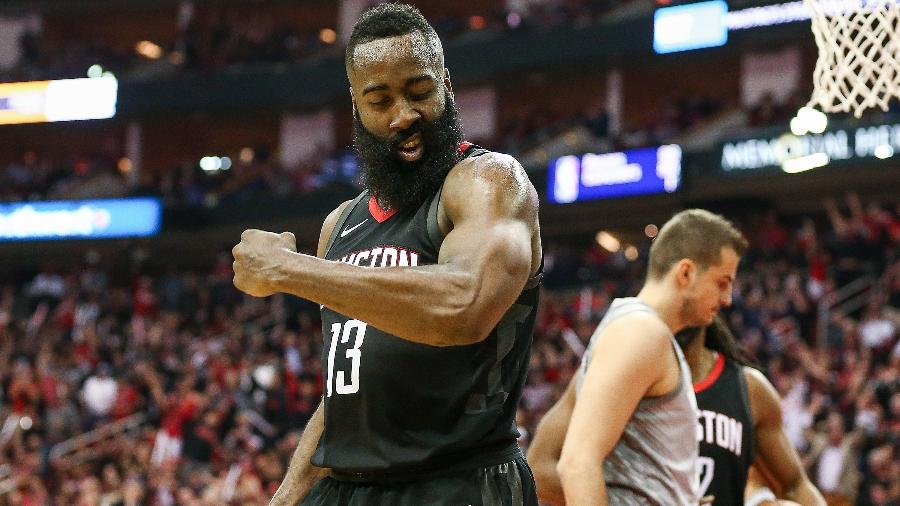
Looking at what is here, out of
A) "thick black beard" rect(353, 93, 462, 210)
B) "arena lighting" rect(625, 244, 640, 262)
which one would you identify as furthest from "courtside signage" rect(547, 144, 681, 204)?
"thick black beard" rect(353, 93, 462, 210)

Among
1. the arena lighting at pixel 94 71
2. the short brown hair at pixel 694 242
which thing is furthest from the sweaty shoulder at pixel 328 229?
the arena lighting at pixel 94 71

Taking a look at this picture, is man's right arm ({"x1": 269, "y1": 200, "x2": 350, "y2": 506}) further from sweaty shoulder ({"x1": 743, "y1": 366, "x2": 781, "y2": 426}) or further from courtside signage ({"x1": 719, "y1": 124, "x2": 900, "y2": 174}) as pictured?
courtside signage ({"x1": 719, "y1": 124, "x2": 900, "y2": 174})

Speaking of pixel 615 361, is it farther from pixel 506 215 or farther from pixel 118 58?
pixel 118 58

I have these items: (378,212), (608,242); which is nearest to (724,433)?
(378,212)

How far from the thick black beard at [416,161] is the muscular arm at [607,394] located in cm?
106

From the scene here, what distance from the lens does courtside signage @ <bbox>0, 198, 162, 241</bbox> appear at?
27.1 metres

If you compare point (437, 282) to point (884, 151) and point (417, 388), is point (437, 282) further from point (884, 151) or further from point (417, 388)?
point (884, 151)

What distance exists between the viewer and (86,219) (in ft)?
89.7

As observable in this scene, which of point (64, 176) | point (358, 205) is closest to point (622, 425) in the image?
point (358, 205)

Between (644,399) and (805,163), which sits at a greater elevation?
(805,163)

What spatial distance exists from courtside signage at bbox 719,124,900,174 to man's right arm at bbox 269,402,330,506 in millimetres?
16972

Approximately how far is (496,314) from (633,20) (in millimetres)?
22327

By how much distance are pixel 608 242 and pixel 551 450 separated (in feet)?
68.4

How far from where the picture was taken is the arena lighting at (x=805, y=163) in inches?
764
